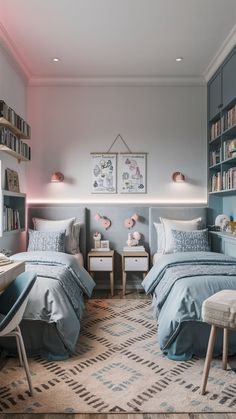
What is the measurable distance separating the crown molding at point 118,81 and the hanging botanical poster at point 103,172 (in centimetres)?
101

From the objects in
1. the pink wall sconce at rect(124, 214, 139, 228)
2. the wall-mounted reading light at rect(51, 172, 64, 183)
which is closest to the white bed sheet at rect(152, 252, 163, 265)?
the pink wall sconce at rect(124, 214, 139, 228)

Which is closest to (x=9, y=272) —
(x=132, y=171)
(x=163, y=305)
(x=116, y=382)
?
(x=116, y=382)

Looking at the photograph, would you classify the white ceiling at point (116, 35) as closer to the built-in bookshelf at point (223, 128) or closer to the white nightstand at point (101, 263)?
the built-in bookshelf at point (223, 128)

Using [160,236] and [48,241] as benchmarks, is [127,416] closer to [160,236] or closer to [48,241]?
[48,241]

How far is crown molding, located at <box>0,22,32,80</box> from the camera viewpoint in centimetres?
351

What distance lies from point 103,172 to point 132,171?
413 mm

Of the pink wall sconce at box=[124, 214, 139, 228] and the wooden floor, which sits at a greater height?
the pink wall sconce at box=[124, 214, 139, 228]

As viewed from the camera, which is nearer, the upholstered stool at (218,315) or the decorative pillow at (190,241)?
the upholstered stool at (218,315)

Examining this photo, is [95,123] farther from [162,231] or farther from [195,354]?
[195,354]

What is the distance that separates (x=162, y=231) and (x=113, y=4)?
2.66 metres

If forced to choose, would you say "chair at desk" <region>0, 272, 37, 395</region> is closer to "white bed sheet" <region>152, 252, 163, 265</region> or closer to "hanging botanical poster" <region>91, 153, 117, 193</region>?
"white bed sheet" <region>152, 252, 163, 265</region>

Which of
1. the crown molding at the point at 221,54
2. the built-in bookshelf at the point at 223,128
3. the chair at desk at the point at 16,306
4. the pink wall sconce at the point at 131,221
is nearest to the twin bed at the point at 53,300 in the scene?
the chair at desk at the point at 16,306

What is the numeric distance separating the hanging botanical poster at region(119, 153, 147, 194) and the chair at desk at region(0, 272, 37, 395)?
2738mm

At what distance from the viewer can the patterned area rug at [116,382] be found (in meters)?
2.02
